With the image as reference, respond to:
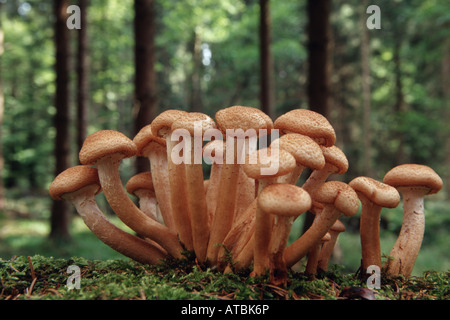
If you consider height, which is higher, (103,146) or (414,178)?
(103,146)

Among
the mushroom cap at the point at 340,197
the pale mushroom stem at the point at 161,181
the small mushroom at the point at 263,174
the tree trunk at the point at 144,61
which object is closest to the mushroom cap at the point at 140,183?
the pale mushroom stem at the point at 161,181

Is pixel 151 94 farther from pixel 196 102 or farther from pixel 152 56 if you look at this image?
pixel 196 102

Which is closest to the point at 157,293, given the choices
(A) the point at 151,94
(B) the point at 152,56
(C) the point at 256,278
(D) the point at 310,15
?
(C) the point at 256,278

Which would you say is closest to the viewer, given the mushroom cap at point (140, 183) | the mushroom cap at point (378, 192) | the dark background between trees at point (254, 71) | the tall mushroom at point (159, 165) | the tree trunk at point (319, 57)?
the mushroom cap at point (378, 192)

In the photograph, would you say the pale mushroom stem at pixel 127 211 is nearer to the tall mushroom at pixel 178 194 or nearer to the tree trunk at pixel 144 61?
the tall mushroom at pixel 178 194

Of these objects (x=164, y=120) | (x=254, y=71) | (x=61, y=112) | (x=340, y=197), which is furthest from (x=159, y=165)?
(x=254, y=71)

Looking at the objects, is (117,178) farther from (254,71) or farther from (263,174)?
(254,71)
